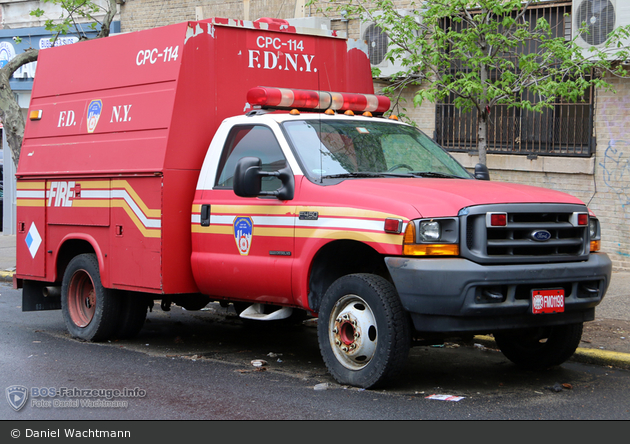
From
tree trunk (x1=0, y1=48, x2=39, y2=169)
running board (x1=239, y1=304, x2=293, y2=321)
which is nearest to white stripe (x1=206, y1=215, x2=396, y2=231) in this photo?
running board (x1=239, y1=304, x2=293, y2=321)

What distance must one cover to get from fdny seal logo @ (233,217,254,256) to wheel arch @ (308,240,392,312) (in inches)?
27.7

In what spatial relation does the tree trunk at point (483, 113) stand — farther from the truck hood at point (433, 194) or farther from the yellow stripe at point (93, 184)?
the yellow stripe at point (93, 184)

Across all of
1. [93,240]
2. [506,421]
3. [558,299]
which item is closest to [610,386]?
[558,299]

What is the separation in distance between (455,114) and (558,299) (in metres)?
8.75

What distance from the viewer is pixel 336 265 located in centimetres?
655

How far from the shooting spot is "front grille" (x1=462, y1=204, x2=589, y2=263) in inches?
219

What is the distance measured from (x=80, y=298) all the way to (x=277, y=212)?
3095mm

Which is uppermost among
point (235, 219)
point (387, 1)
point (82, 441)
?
point (387, 1)

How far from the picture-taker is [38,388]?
6.11m

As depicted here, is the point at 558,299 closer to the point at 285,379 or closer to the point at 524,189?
the point at 524,189

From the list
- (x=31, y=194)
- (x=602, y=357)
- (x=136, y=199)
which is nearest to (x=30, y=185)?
(x=31, y=194)

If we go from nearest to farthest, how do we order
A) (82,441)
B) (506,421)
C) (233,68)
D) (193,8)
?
1. (82,441)
2. (506,421)
3. (233,68)
4. (193,8)

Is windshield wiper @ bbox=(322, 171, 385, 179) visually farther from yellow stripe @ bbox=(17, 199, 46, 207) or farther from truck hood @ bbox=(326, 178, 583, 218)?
yellow stripe @ bbox=(17, 199, 46, 207)

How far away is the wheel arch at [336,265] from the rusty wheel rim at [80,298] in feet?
10.0
